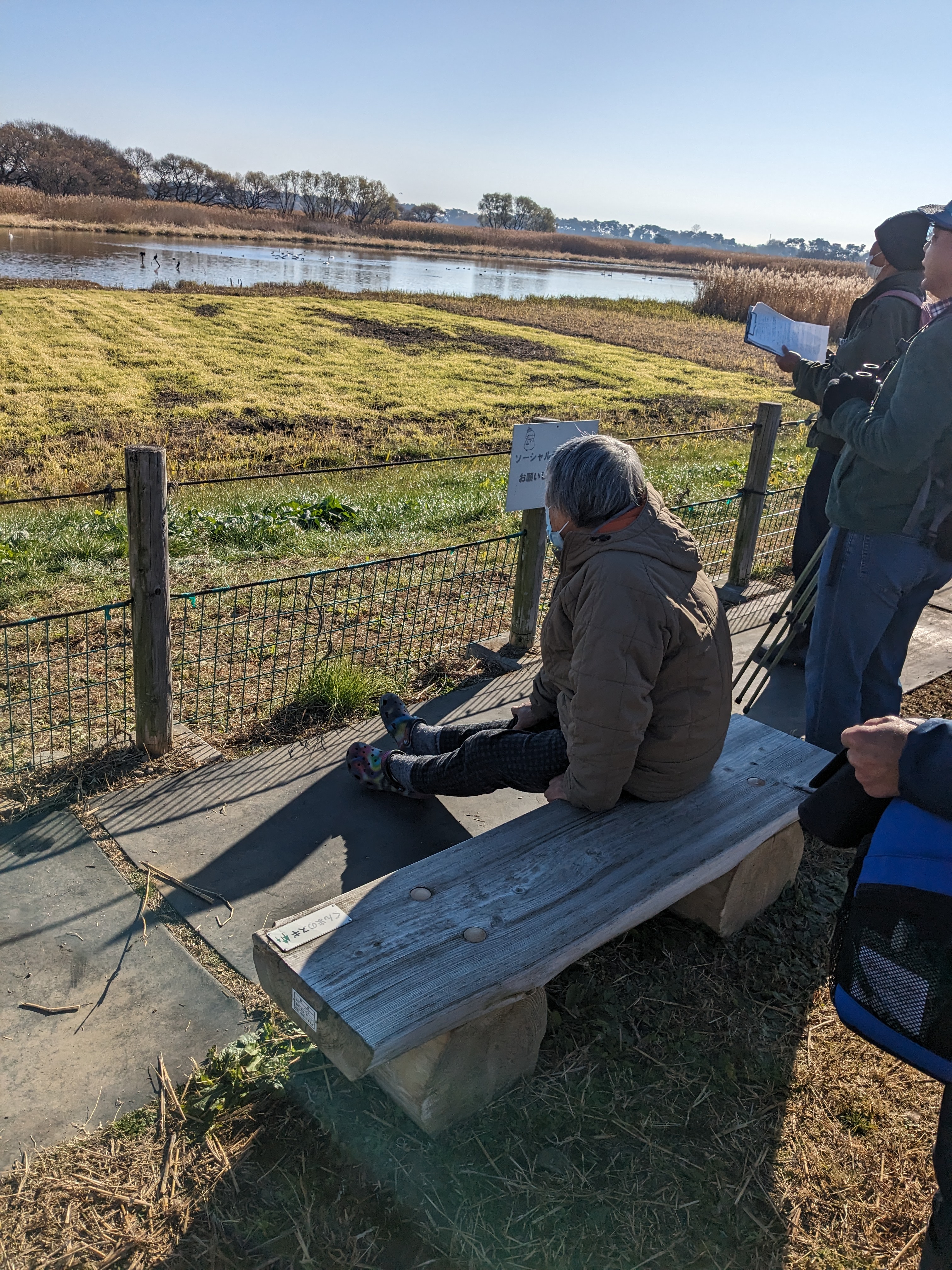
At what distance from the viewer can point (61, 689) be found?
13.6 feet

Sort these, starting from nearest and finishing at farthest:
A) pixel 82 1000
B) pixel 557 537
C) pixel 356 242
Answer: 1. pixel 82 1000
2. pixel 557 537
3. pixel 356 242

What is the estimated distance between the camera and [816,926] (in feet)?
9.68

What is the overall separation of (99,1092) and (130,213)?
55.5 metres

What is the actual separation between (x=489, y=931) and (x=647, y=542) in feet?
→ 3.26

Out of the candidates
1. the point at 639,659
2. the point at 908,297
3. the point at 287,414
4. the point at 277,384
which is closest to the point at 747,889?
the point at 639,659

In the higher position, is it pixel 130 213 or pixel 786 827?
pixel 130 213

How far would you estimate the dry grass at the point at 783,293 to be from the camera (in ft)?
80.5

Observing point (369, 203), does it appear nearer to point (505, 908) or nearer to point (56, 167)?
point (56, 167)

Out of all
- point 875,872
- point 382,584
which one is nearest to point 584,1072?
point 875,872

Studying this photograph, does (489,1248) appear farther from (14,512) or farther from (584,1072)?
(14,512)

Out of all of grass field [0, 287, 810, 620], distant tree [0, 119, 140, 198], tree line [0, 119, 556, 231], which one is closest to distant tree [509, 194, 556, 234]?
tree line [0, 119, 556, 231]

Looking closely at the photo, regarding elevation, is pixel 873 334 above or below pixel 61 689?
above

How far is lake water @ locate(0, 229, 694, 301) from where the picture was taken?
87.1ft

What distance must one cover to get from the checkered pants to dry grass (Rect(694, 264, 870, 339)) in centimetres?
1891
